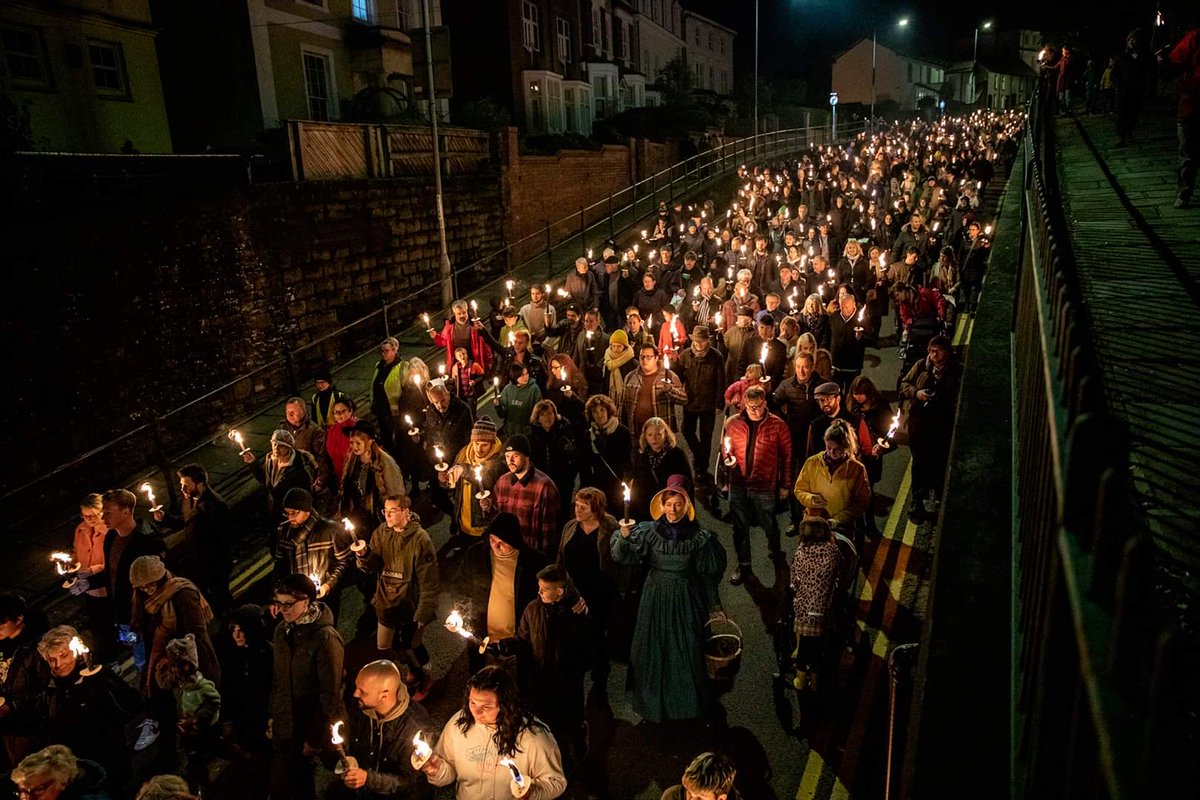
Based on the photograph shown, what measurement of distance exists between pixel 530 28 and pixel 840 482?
33906 millimetres

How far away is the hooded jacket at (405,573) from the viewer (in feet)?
18.8

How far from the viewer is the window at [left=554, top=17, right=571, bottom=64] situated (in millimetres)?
37438

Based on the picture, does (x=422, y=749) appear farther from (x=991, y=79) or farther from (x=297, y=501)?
(x=991, y=79)

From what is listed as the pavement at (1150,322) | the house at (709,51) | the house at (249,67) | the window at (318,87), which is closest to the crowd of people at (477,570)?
the pavement at (1150,322)

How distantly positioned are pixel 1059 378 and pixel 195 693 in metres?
5.19

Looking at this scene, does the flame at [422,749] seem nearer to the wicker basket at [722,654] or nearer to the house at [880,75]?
the wicker basket at [722,654]

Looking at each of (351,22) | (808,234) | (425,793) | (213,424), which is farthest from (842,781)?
(351,22)

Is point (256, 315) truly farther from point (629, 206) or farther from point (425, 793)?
point (629, 206)

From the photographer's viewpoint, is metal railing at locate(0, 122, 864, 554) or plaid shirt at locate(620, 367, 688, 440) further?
metal railing at locate(0, 122, 864, 554)

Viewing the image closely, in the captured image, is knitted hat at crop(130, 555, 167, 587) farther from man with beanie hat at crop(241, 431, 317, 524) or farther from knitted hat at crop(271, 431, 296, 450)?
knitted hat at crop(271, 431, 296, 450)

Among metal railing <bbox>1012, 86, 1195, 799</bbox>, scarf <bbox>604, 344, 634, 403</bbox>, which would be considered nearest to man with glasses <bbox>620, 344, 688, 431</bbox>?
scarf <bbox>604, 344, 634, 403</bbox>

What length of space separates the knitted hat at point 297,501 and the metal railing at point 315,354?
3232 mm

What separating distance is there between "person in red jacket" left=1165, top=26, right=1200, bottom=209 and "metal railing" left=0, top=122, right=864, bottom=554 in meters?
10.4

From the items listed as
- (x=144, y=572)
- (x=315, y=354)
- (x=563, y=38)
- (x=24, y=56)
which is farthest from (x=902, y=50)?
(x=144, y=572)
